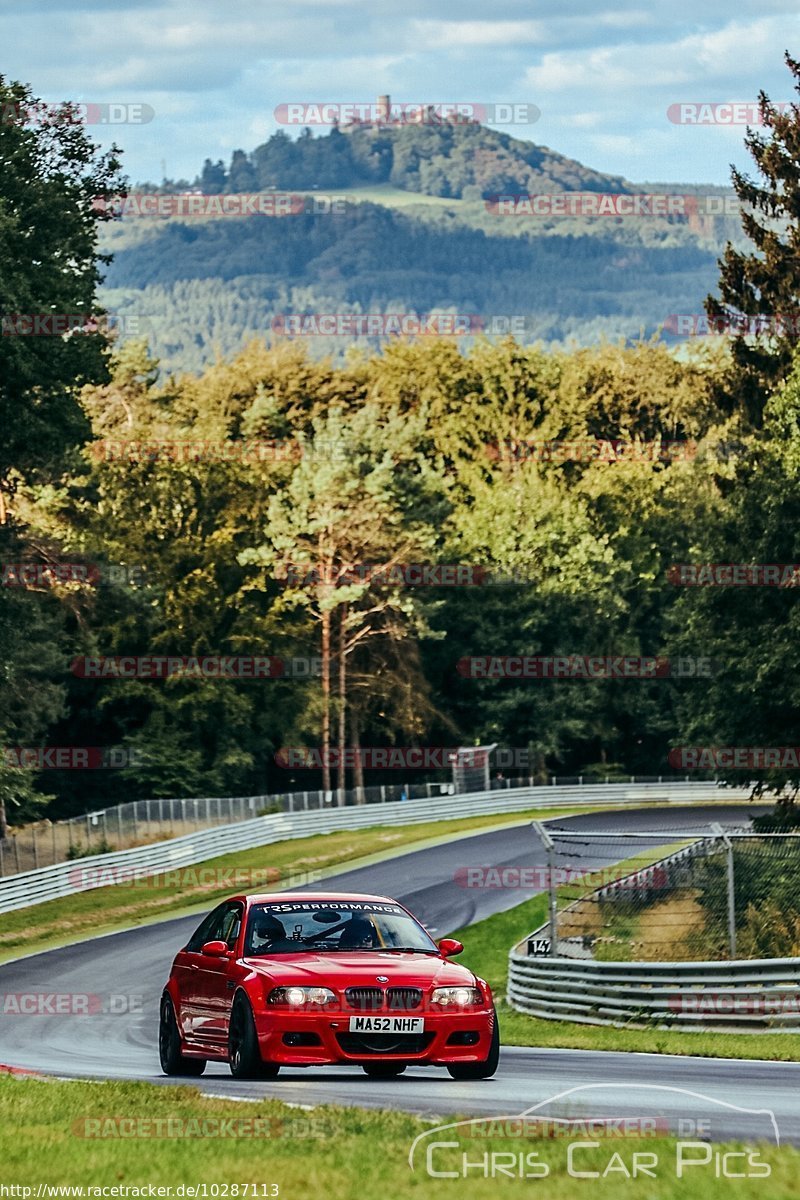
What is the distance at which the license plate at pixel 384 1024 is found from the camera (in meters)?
13.9

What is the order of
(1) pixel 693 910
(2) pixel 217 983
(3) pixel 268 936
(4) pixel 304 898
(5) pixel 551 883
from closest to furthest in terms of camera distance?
(2) pixel 217 983, (3) pixel 268 936, (4) pixel 304 898, (5) pixel 551 883, (1) pixel 693 910

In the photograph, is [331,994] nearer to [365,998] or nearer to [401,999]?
[365,998]

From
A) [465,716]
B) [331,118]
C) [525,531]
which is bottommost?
[465,716]

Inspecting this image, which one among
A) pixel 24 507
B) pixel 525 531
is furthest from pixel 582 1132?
pixel 525 531

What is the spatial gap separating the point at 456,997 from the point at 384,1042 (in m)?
0.62

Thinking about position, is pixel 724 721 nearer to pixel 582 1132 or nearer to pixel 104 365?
pixel 104 365

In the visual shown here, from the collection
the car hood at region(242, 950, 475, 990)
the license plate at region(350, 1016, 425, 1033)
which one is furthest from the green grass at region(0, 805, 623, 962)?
the license plate at region(350, 1016, 425, 1033)

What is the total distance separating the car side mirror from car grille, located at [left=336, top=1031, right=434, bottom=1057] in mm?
1438

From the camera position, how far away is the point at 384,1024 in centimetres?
1386

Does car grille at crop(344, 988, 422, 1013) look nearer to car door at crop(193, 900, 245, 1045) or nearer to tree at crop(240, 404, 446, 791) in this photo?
car door at crop(193, 900, 245, 1045)

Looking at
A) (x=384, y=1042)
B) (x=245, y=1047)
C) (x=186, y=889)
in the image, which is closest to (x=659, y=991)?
(x=384, y=1042)

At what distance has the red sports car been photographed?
13.9m

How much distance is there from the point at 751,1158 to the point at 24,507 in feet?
226

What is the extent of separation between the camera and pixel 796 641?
39188 millimetres
